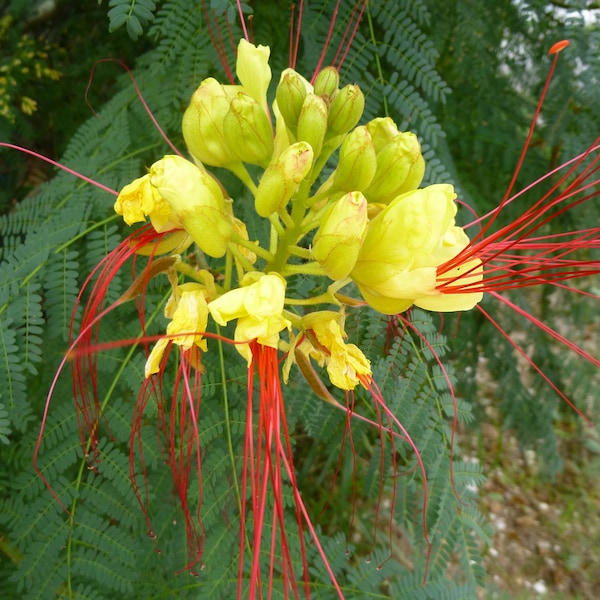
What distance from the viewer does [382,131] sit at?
1229 millimetres

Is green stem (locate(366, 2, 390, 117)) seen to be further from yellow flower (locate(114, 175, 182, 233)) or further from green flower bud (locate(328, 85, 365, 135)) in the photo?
yellow flower (locate(114, 175, 182, 233))

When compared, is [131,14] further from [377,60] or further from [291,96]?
[377,60]

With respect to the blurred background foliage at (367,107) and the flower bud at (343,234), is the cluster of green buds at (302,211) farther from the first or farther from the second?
the blurred background foliage at (367,107)

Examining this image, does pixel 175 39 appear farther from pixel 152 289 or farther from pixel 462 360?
pixel 462 360

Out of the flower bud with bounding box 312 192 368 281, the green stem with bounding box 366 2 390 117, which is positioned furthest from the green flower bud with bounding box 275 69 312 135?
the green stem with bounding box 366 2 390 117

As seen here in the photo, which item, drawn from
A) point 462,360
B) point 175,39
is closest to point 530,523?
point 462,360

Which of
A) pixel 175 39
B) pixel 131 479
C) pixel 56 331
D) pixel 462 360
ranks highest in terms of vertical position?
pixel 175 39

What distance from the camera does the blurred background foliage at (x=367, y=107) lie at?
5.88ft

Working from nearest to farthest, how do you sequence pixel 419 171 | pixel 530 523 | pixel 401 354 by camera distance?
pixel 419 171 < pixel 401 354 < pixel 530 523

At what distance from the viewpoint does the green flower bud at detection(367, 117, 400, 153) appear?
1.22 meters

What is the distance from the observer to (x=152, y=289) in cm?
181

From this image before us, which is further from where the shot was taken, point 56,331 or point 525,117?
point 525,117

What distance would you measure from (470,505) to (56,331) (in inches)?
48.5

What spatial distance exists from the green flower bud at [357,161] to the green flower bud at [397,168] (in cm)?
3
